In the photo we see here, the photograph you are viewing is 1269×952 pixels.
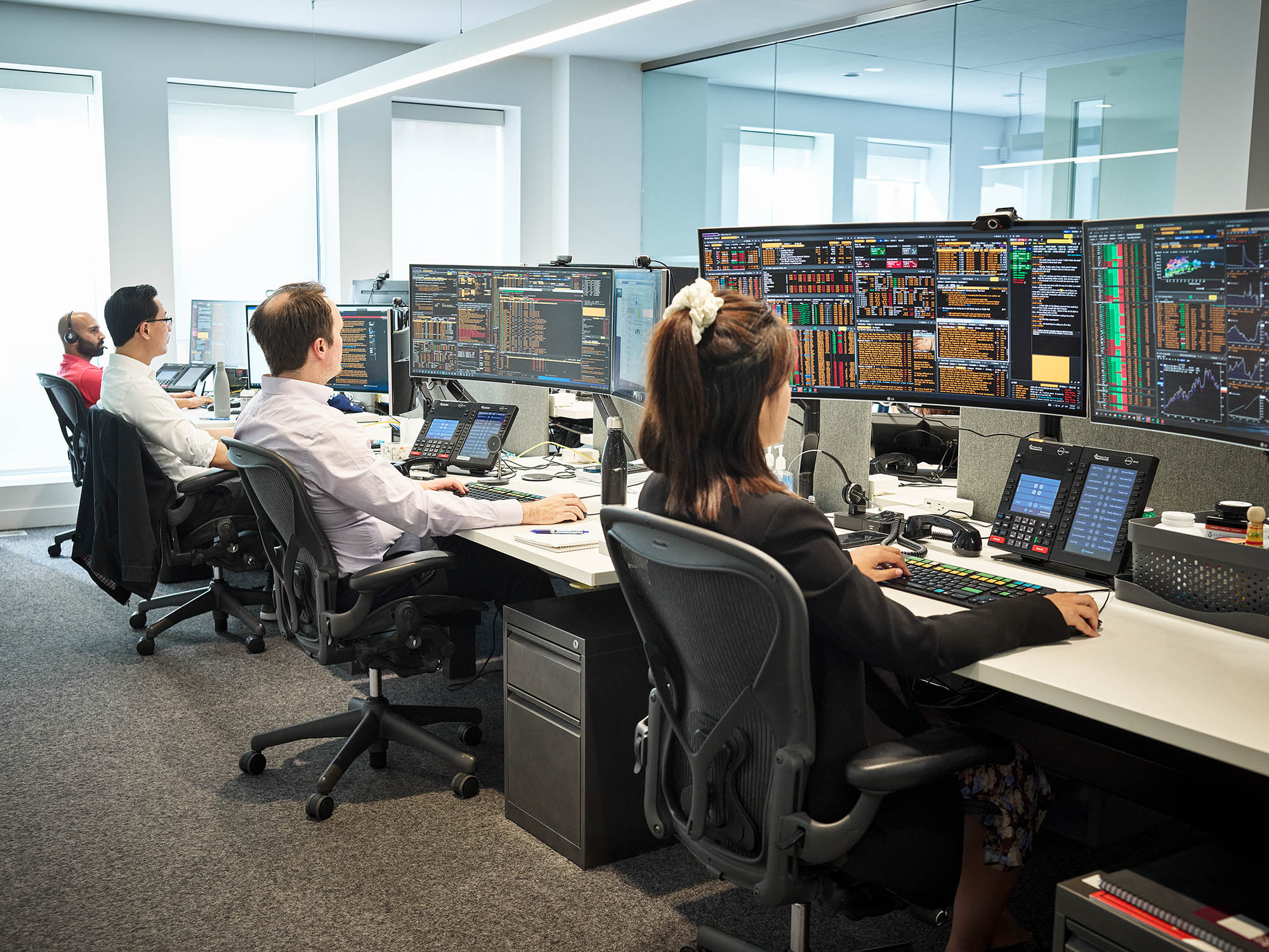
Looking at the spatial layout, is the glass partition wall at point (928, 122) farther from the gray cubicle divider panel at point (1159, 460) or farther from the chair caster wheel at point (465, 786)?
the chair caster wheel at point (465, 786)

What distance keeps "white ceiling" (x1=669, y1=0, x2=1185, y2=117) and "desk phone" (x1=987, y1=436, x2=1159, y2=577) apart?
11.0 feet

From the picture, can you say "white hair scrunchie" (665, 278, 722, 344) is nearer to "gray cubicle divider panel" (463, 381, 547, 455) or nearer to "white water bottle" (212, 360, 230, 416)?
"gray cubicle divider panel" (463, 381, 547, 455)

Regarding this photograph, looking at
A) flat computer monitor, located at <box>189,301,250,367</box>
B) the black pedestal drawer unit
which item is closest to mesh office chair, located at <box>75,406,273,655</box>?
the black pedestal drawer unit

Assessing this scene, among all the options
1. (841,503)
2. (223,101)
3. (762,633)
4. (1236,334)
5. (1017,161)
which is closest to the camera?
(762,633)

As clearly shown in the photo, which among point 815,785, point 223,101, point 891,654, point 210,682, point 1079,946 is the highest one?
point 223,101

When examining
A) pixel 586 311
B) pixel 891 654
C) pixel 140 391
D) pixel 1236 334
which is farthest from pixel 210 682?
pixel 1236 334

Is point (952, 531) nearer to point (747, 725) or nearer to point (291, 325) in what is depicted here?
point (747, 725)

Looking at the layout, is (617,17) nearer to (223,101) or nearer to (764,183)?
(764,183)

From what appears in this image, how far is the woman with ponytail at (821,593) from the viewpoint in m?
1.46

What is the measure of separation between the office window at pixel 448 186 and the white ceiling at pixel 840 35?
22.1 inches

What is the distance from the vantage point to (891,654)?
1.47 meters

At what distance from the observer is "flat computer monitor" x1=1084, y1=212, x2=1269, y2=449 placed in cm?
175

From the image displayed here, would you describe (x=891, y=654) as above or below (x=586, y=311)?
below

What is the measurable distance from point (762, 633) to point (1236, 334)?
0.98 metres
